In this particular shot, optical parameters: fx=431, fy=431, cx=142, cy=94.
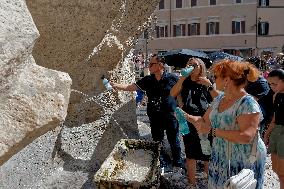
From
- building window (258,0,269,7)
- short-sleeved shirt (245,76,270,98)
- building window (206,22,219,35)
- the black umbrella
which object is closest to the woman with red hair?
short-sleeved shirt (245,76,270,98)

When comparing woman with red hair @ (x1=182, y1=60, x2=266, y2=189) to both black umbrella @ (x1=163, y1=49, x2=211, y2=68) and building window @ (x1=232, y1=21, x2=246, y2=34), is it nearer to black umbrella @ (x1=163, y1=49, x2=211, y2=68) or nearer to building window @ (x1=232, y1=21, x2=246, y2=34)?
black umbrella @ (x1=163, y1=49, x2=211, y2=68)

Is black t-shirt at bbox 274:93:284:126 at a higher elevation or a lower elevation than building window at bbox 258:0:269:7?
higher

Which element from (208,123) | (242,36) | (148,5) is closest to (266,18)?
(242,36)

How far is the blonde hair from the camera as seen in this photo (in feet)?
9.72

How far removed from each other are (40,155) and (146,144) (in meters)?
1.26

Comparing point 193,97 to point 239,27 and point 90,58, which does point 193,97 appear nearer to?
point 90,58

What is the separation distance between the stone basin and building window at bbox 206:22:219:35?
31.7 m

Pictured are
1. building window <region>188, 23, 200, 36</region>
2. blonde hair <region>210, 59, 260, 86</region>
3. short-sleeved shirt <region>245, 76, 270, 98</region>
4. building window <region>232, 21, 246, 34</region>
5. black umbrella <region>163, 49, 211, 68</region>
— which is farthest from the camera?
building window <region>188, 23, 200, 36</region>

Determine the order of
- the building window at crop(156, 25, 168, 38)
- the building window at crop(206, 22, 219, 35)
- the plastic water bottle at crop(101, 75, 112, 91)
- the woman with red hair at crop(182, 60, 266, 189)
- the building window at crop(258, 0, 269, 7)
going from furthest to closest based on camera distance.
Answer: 1. the building window at crop(156, 25, 168, 38)
2. the building window at crop(206, 22, 219, 35)
3. the building window at crop(258, 0, 269, 7)
4. the plastic water bottle at crop(101, 75, 112, 91)
5. the woman with red hair at crop(182, 60, 266, 189)

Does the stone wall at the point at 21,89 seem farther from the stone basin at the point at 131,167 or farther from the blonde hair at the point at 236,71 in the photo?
the stone basin at the point at 131,167

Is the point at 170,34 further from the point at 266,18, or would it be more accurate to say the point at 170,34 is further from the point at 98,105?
the point at 98,105

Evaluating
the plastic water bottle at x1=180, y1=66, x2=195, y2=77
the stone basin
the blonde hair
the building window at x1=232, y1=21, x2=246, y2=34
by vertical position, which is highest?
the blonde hair

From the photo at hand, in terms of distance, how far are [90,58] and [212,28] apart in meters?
31.2

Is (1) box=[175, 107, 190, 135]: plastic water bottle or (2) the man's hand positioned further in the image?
(2) the man's hand
